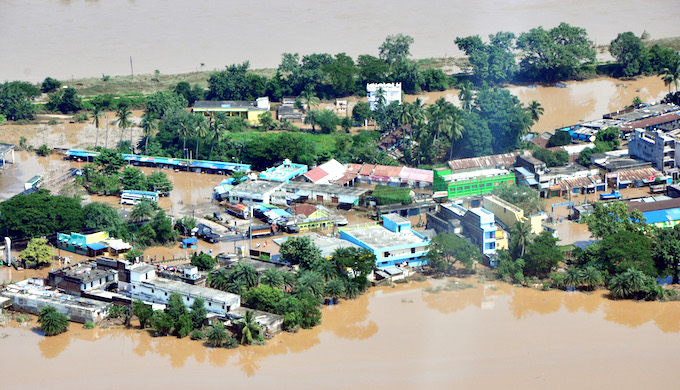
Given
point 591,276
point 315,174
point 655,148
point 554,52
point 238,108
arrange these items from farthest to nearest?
point 554,52 < point 238,108 < point 655,148 < point 315,174 < point 591,276

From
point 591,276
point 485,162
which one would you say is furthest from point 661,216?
point 485,162

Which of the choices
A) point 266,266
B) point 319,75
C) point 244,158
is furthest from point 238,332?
point 319,75

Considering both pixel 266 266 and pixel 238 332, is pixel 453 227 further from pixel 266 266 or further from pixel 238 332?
pixel 238 332

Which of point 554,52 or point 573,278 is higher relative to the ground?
point 554,52

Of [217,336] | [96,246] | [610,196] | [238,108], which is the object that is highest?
[238,108]

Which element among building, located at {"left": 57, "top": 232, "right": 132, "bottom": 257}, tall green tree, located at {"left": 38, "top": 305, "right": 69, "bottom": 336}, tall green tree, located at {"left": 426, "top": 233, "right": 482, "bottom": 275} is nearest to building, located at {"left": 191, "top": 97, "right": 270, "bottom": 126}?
building, located at {"left": 57, "top": 232, "right": 132, "bottom": 257}

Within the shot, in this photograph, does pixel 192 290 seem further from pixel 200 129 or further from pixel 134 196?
pixel 200 129
